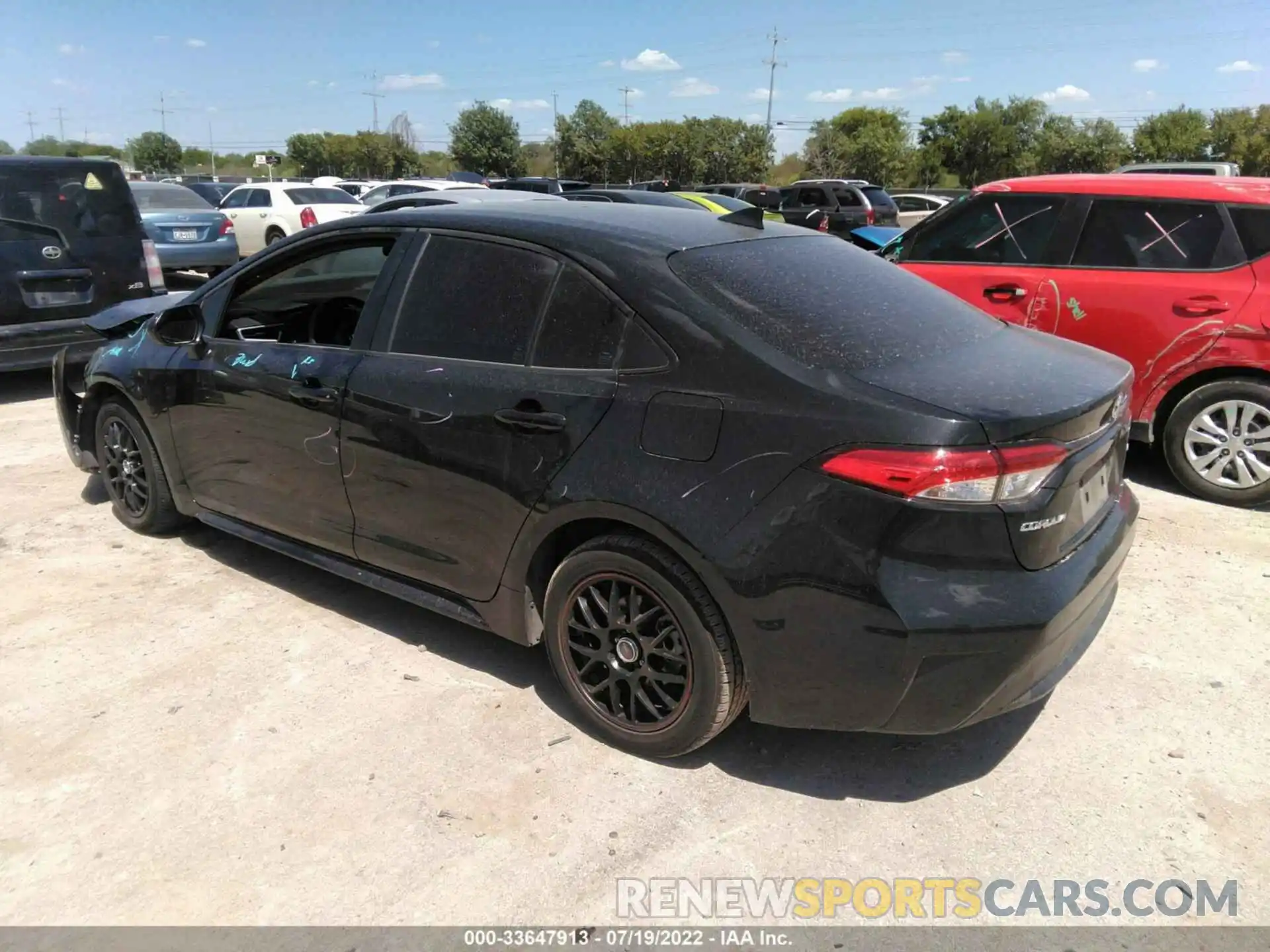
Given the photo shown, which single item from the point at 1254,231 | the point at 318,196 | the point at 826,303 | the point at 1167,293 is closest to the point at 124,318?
the point at 826,303

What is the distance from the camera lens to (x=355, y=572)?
363 cm

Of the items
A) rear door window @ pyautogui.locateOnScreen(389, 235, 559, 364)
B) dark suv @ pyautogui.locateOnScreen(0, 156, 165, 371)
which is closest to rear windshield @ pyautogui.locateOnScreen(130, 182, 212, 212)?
dark suv @ pyautogui.locateOnScreen(0, 156, 165, 371)

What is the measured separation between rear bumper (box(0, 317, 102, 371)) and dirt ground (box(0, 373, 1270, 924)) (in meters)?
4.22

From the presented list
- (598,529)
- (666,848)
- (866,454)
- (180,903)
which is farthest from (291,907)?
(866,454)

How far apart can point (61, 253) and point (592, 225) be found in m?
6.50

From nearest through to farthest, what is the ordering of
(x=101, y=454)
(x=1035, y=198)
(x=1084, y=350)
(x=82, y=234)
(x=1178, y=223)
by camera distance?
(x=1084, y=350) → (x=101, y=454) → (x=1178, y=223) → (x=1035, y=198) → (x=82, y=234)

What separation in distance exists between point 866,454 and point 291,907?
1918mm

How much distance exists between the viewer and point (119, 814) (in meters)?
2.71

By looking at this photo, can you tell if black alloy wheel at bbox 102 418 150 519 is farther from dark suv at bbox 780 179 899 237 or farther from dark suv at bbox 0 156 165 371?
dark suv at bbox 780 179 899 237

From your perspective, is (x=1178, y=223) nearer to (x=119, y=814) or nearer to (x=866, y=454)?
(x=866, y=454)

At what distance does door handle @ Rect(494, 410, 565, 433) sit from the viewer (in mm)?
2889

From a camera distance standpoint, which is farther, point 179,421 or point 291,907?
point 179,421

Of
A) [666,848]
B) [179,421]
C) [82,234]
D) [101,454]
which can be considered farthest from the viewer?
[82,234]

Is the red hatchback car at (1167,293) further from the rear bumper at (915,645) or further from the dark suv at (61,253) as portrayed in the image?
the dark suv at (61,253)
